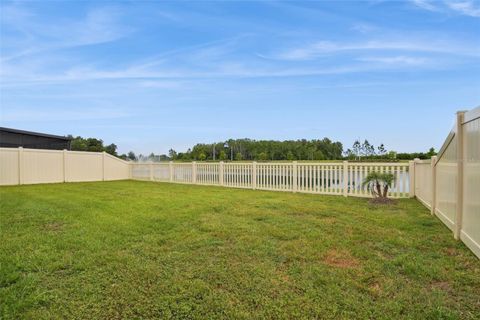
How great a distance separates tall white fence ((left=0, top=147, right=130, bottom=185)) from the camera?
1217 centimetres

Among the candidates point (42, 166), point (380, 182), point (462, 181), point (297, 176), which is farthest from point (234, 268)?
point (42, 166)

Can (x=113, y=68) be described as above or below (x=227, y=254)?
above

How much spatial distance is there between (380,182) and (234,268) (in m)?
6.32

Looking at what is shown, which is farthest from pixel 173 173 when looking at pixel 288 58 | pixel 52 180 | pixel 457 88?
pixel 457 88

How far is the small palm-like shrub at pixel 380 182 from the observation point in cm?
772

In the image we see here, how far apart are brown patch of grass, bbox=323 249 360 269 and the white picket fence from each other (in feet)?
18.7

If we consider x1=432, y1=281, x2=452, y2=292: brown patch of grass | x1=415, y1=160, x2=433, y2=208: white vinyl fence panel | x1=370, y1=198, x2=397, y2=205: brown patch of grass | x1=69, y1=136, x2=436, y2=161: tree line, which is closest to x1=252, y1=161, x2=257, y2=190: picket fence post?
x1=370, y1=198, x2=397, y2=205: brown patch of grass

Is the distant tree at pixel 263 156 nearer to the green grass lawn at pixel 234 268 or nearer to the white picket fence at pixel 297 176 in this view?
the white picket fence at pixel 297 176

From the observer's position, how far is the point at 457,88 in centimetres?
1075

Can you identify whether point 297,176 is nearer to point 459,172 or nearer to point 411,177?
point 411,177

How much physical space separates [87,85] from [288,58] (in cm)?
874

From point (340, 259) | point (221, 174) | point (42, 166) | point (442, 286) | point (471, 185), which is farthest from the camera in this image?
point (42, 166)

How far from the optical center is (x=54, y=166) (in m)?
13.6

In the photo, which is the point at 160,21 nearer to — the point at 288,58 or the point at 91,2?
the point at 91,2
